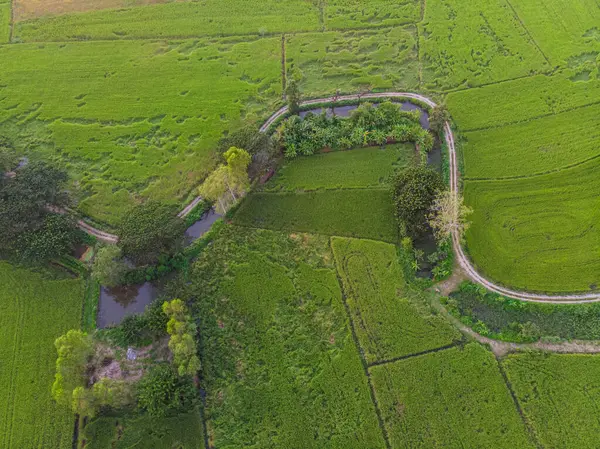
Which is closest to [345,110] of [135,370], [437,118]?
[437,118]

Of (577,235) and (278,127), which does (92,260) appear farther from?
(577,235)

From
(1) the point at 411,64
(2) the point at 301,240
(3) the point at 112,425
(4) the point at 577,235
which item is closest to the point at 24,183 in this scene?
(3) the point at 112,425

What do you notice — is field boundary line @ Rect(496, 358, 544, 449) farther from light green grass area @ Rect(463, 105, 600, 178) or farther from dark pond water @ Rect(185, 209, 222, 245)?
dark pond water @ Rect(185, 209, 222, 245)

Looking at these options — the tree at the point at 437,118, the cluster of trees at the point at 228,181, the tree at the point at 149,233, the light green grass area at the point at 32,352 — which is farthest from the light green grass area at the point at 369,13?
the light green grass area at the point at 32,352

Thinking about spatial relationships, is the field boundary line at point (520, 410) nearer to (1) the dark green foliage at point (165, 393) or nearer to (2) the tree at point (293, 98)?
(1) the dark green foliage at point (165, 393)

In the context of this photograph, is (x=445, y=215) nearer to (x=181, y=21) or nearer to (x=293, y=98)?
(x=293, y=98)

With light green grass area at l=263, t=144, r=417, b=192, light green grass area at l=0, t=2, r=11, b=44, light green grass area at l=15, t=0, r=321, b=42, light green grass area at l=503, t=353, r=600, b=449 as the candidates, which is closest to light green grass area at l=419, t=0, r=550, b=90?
light green grass area at l=263, t=144, r=417, b=192
